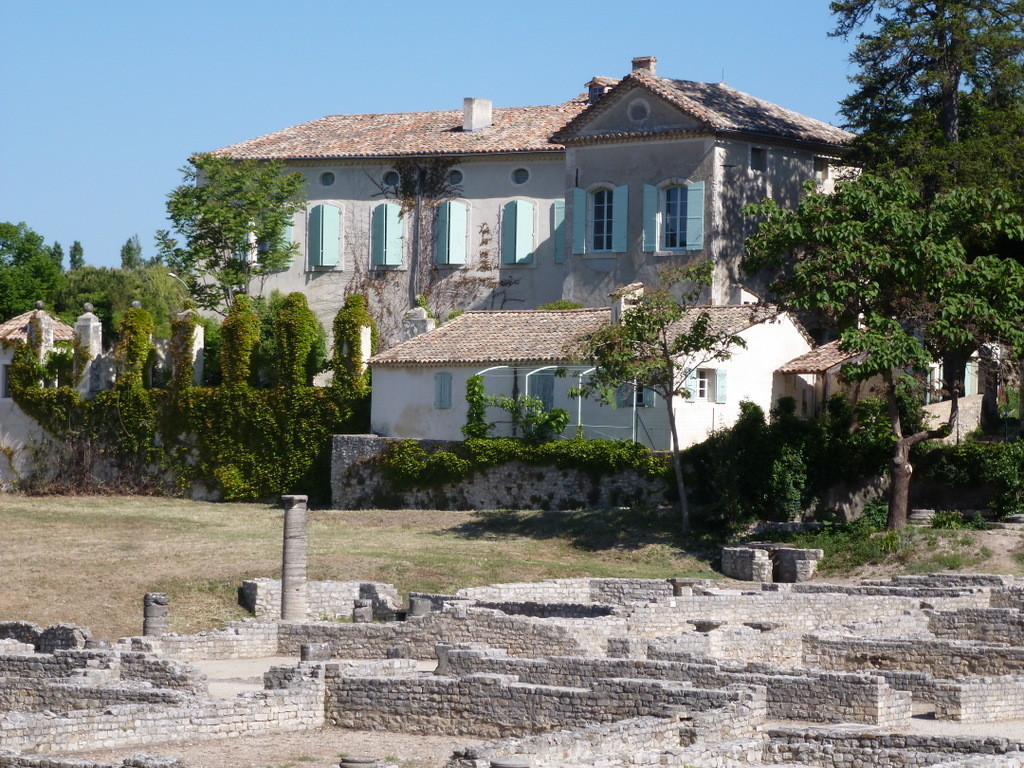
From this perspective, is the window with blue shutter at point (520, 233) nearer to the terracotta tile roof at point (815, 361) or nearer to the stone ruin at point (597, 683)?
the terracotta tile roof at point (815, 361)

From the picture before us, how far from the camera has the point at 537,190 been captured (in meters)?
55.2

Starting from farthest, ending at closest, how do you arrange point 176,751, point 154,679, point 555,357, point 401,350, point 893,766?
point 401,350, point 555,357, point 154,679, point 176,751, point 893,766

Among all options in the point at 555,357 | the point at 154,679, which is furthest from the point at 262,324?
the point at 154,679

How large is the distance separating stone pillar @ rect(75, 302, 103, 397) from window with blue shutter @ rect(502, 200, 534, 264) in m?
13.4

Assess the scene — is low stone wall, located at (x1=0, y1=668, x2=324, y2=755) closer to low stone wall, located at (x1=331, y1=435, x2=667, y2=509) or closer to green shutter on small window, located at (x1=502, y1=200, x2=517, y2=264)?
low stone wall, located at (x1=331, y1=435, x2=667, y2=509)

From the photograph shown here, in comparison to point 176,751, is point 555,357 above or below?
above

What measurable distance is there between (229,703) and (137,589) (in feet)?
47.2

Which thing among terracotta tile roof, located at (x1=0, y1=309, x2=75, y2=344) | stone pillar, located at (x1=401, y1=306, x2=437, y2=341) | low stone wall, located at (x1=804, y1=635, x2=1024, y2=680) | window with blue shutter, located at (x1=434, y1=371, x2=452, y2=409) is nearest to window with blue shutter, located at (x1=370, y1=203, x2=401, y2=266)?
stone pillar, located at (x1=401, y1=306, x2=437, y2=341)

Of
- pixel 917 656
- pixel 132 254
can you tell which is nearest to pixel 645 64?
pixel 917 656

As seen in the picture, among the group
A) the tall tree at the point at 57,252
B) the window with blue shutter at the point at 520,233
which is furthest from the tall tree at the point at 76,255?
the window with blue shutter at the point at 520,233

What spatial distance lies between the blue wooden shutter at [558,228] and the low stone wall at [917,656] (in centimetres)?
3088

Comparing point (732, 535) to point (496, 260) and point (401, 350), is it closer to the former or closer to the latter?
point (401, 350)

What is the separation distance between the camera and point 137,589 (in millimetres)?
34094

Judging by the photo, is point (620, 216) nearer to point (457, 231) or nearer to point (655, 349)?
point (457, 231)
